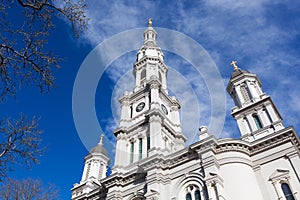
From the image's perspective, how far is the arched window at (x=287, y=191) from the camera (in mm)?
18344

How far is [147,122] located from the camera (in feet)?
102

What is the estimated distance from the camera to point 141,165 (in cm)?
2394

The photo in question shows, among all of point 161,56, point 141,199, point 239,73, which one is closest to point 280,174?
point 141,199

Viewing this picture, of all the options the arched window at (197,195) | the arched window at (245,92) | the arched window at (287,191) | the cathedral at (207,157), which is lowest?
the arched window at (287,191)

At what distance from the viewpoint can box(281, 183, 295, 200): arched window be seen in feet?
60.2

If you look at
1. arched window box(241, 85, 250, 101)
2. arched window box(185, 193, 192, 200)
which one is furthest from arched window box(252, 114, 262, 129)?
arched window box(185, 193, 192, 200)

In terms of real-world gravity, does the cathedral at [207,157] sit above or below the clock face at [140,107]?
below

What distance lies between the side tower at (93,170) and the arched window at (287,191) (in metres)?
23.3

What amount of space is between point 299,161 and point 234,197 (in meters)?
5.60

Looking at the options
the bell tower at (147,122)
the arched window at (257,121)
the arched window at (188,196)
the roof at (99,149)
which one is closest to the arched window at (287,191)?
the arched window at (188,196)

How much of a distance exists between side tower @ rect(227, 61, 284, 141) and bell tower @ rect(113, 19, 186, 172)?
8.20m

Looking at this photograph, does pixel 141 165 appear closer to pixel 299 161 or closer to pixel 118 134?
pixel 118 134

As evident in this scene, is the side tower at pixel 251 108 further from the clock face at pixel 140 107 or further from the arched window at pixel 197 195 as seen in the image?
the clock face at pixel 140 107

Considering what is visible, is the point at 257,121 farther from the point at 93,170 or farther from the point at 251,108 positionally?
the point at 93,170
